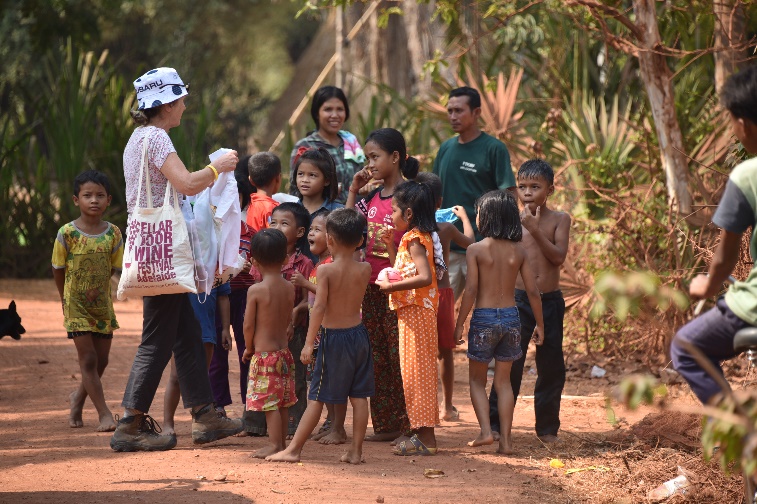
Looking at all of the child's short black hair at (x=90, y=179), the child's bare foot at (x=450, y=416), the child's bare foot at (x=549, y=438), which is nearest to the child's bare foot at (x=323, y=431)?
the child's bare foot at (x=450, y=416)

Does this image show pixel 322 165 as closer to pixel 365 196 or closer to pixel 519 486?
pixel 365 196

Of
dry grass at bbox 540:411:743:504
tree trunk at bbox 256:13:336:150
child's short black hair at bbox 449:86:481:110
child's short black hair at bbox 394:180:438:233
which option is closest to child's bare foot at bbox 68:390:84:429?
child's short black hair at bbox 394:180:438:233

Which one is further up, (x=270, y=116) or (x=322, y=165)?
(x=270, y=116)

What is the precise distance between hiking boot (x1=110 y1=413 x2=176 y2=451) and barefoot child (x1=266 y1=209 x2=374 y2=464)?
71 centimetres

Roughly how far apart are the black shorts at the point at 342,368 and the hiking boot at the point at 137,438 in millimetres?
923

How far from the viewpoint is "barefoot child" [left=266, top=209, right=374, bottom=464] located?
5.07 m

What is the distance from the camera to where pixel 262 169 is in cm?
611

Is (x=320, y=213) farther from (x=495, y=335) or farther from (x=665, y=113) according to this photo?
(x=665, y=113)

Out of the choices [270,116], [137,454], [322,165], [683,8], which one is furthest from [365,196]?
[270,116]

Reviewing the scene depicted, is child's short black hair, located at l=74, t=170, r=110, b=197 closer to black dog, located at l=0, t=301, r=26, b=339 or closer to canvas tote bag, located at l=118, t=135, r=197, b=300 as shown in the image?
canvas tote bag, located at l=118, t=135, r=197, b=300

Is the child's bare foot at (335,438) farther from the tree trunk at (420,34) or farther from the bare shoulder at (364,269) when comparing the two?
the tree trunk at (420,34)

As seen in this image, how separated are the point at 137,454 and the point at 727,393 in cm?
366

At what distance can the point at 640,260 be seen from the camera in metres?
7.91

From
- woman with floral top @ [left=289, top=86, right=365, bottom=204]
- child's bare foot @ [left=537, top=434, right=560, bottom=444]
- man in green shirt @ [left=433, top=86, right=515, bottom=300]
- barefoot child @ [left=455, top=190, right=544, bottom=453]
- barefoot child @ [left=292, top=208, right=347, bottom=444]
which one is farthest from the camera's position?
man in green shirt @ [left=433, top=86, right=515, bottom=300]
